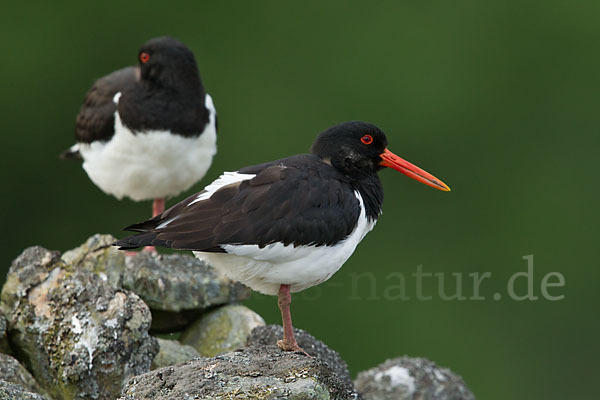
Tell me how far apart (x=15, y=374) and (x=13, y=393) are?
1.51 feet

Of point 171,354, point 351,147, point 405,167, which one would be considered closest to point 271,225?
point 351,147

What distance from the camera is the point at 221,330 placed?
5.33 m

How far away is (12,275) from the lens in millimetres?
4980

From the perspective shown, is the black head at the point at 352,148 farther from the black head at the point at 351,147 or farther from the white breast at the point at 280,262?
the white breast at the point at 280,262

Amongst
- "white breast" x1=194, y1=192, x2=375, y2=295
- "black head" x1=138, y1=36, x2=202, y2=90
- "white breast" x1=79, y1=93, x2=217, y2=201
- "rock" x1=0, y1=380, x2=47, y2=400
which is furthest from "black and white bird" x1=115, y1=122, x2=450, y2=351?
"black head" x1=138, y1=36, x2=202, y2=90

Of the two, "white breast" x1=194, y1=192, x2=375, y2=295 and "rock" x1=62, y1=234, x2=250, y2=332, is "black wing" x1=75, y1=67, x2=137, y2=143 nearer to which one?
"rock" x1=62, y1=234, x2=250, y2=332

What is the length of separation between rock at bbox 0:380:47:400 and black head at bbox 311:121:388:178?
1.76 meters

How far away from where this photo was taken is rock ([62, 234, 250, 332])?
208 inches

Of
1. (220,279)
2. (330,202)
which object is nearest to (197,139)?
(220,279)

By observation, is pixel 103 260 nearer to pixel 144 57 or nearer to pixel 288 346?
pixel 288 346

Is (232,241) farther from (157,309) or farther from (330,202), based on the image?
(157,309)

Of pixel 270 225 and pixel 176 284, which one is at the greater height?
pixel 270 225

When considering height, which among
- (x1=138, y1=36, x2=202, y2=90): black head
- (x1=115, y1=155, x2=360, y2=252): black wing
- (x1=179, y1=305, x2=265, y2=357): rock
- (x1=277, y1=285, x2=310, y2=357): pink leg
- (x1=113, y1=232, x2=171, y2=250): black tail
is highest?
(x1=138, y1=36, x2=202, y2=90): black head

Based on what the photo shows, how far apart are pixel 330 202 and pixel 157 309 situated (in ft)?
5.01
